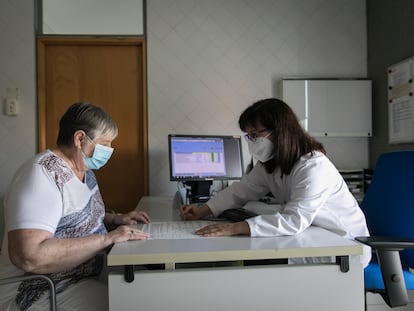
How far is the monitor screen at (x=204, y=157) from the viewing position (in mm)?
2430

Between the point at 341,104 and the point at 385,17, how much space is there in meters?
0.72

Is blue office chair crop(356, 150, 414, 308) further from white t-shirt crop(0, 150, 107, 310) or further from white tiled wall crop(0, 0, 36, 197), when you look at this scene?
white tiled wall crop(0, 0, 36, 197)

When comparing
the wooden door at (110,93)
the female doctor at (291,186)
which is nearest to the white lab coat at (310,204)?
the female doctor at (291,186)

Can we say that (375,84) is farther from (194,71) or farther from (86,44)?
(86,44)

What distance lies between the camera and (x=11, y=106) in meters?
Result: 2.86

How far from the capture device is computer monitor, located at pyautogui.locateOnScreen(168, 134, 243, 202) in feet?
7.97

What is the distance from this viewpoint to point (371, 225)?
1.66m

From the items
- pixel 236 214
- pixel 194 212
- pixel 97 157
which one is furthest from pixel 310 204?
pixel 97 157

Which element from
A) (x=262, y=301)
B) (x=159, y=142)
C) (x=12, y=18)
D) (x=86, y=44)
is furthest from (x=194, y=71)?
(x=262, y=301)

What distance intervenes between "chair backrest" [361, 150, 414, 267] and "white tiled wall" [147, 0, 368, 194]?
4.89 feet

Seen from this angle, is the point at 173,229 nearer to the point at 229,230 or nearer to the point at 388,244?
the point at 229,230

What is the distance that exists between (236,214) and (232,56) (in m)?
1.78

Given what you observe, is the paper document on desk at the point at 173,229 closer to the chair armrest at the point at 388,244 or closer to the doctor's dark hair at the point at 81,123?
the doctor's dark hair at the point at 81,123

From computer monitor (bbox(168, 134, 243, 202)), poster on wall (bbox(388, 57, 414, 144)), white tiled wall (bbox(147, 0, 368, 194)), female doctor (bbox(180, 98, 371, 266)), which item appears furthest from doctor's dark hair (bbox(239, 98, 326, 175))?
white tiled wall (bbox(147, 0, 368, 194))
